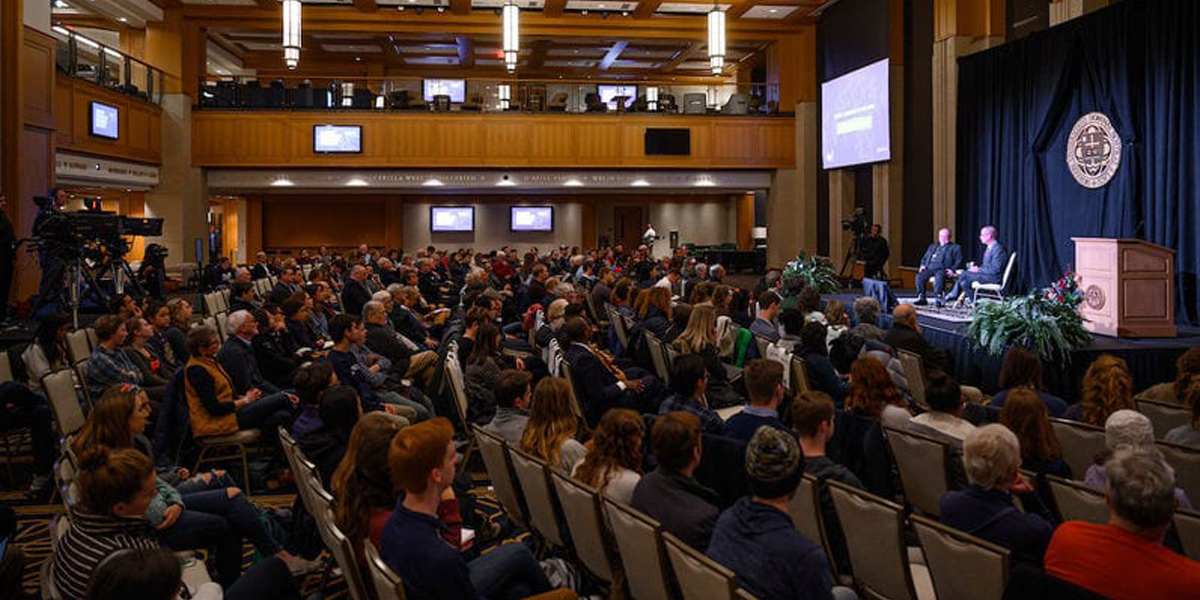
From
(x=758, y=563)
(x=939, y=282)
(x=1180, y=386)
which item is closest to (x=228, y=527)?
(x=758, y=563)

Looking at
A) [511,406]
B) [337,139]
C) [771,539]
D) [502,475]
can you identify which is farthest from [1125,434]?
[337,139]

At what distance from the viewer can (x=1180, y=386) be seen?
198 inches

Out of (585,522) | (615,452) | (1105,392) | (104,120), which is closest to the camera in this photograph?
(585,522)

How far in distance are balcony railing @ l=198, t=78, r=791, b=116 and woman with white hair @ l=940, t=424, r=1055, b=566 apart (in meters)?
17.9

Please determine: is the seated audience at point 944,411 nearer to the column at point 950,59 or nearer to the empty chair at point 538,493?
the empty chair at point 538,493

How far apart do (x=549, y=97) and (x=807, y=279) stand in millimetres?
8738

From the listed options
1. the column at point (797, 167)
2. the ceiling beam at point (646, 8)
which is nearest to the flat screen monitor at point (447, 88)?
the ceiling beam at point (646, 8)

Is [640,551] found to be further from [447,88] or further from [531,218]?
[531,218]

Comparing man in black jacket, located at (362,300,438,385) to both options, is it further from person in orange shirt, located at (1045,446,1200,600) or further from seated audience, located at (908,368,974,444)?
person in orange shirt, located at (1045,446,1200,600)

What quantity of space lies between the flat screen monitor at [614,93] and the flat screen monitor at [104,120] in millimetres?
9847

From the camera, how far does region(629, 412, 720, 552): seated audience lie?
3100 mm

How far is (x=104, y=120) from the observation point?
15781 millimetres

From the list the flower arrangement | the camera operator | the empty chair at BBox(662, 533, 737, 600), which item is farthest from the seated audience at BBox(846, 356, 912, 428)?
the camera operator

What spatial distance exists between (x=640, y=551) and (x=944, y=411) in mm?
2215
